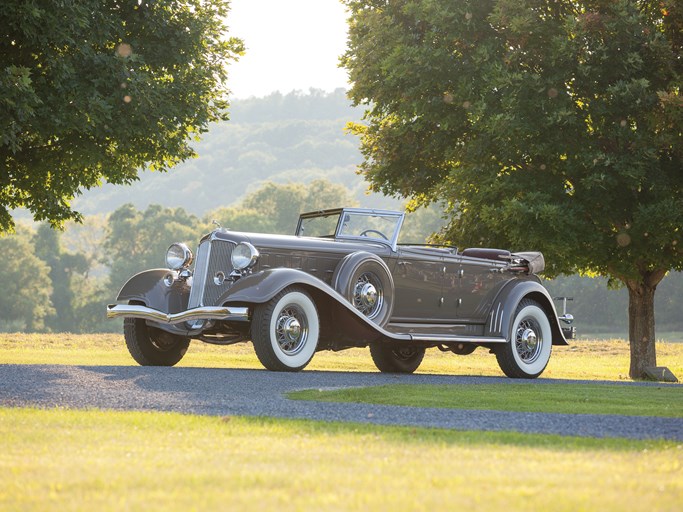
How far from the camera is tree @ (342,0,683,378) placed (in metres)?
19.0

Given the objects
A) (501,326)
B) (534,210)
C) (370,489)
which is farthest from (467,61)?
(370,489)

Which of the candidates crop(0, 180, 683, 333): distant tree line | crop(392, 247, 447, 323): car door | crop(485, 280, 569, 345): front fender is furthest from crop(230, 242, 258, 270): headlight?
crop(0, 180, 683, 333): distant tree line

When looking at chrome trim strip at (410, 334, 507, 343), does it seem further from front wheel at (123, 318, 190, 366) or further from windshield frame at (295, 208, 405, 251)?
front wheel at (123, 318, 190, 366)

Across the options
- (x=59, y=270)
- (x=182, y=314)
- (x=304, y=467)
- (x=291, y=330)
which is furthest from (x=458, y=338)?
(x=59, y=270)

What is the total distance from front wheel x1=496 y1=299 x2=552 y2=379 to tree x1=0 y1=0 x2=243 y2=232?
27.9 feet

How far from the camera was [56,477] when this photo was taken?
516 cm

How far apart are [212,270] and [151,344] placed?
191 centimetres

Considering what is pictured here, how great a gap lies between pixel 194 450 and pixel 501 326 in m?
9.88

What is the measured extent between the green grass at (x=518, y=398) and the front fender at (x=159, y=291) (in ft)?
11.9

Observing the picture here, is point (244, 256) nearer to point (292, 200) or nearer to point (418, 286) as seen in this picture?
point (418, 286)

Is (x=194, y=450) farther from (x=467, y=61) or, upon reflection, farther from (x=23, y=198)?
(x=23, y=198)

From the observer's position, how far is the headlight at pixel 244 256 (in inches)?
507

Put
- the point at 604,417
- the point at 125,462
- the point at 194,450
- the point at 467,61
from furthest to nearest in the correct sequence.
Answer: the point at 467,61, the point at 604,417, the point at 194,450, the point at 125,462

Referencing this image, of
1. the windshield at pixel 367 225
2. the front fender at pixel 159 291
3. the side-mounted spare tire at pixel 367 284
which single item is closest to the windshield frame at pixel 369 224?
the windshield at pixel 367 225
